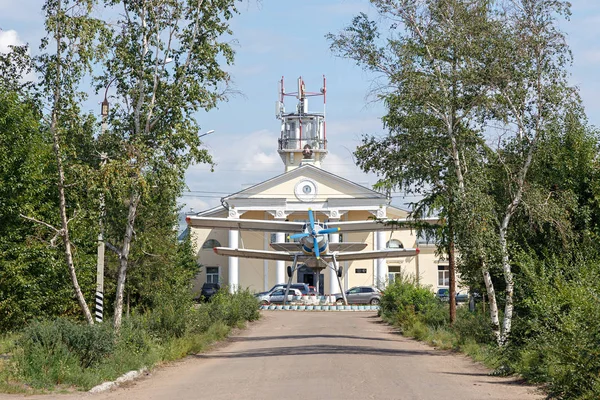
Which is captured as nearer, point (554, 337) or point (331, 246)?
point (554, 337)

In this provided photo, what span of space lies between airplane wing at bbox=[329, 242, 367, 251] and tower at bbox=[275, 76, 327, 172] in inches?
801

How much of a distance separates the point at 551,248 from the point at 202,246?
169 feet

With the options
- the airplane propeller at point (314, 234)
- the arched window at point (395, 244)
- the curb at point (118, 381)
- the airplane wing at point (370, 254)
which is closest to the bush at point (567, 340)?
the curb at point (118, 381)

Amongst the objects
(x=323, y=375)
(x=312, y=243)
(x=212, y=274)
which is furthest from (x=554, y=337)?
→ (x=212, y=274)

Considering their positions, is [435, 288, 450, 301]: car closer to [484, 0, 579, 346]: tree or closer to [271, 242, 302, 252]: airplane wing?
[271, 242, 302, 252]: airplane wing

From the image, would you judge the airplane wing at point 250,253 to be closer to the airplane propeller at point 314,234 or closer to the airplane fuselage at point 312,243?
the airplane fuselage at point 312,243

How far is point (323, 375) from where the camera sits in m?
14.8

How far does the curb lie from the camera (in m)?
13.9

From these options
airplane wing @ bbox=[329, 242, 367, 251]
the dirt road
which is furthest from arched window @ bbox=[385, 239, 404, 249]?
the dirt road

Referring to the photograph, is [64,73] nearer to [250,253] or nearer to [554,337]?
[554,337]

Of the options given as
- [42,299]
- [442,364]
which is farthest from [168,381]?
[42,299]

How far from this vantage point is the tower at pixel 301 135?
72812 millimetres

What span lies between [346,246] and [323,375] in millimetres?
37008

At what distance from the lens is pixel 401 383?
45.6 ft
